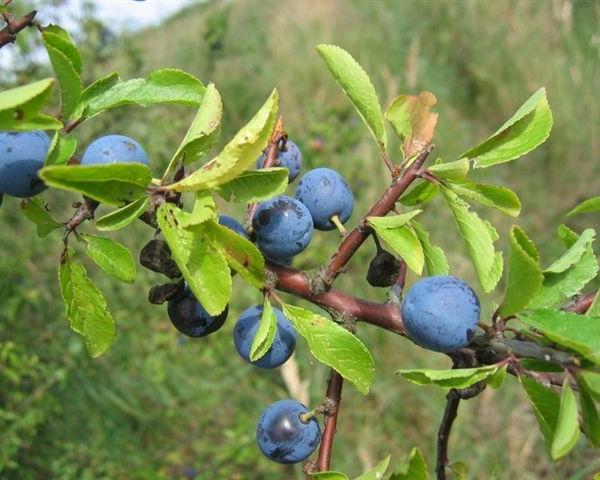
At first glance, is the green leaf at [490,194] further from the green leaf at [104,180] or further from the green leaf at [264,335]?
the green leaf at [104,180]

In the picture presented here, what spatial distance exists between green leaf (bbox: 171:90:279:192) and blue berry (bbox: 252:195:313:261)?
7.3 inches

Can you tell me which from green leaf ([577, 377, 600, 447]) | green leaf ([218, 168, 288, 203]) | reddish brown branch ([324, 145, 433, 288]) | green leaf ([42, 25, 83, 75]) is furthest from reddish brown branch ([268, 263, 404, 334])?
green leaf ([42, 25, 83, 75])

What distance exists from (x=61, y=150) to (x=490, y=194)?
0.50 meters

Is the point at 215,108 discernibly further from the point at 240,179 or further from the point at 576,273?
the point at 576,273

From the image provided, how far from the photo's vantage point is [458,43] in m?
6.17

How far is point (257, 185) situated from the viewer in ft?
2.43

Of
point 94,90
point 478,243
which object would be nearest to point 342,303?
point 478,243

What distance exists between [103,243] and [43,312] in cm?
263

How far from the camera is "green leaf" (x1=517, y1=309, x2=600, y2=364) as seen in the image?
23.1 inches

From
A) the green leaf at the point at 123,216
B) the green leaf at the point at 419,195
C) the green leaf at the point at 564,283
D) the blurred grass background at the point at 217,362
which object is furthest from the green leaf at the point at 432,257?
the blurred grass background at the point at 217,362

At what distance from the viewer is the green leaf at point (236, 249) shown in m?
0.67

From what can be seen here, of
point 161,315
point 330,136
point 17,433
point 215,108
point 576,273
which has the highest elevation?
point 215,108

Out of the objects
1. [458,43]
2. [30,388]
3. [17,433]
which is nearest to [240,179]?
[17,433]

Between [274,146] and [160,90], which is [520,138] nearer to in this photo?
[274,146]
